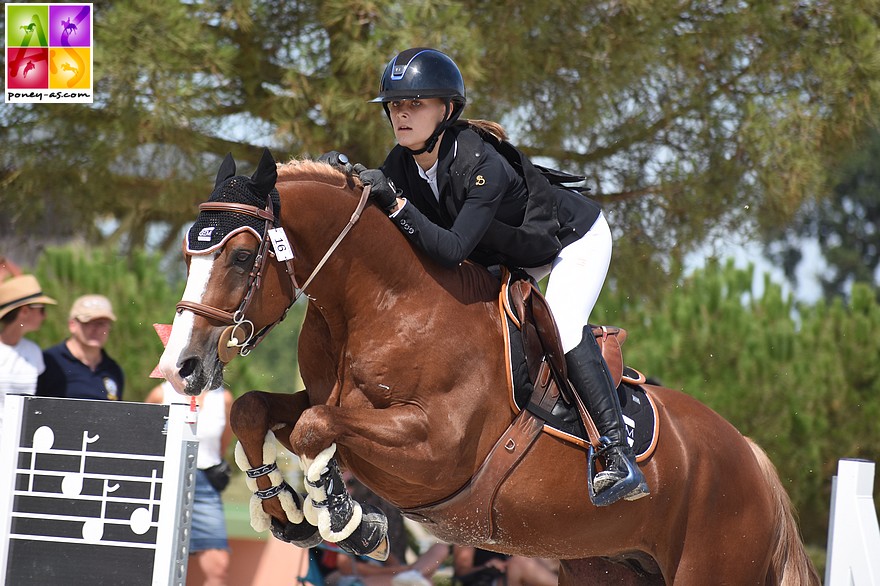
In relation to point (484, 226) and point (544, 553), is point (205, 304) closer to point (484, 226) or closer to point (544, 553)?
point (484, 226)

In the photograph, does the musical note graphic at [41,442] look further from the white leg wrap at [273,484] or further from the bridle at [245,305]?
the bridle at [245,305]

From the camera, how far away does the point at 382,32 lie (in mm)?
5398

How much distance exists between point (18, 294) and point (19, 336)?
0.78 feet

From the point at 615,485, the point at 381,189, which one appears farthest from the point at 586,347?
the point at 381,189

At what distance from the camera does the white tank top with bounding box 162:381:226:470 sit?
227 inches

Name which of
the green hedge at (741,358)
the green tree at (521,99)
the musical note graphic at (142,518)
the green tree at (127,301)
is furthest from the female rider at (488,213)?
the green hedge at (741,358)

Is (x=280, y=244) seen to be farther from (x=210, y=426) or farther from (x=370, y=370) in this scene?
(x=210, y=426)

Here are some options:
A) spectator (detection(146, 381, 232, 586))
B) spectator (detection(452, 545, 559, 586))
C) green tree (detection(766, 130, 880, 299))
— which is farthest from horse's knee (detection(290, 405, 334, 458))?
green tree (detection(766, 130, 880, 299))

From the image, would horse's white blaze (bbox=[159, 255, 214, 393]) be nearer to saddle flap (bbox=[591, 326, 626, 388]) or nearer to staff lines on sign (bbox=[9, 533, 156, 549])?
staff lines on sign (bbox=[9, 533, 156, 549])

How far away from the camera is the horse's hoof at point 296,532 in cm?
359

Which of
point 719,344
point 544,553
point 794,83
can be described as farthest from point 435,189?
point 719,344

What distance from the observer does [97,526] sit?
360 centimetres

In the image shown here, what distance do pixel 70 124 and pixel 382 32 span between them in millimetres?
1942

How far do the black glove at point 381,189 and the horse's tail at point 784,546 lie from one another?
223 cm
